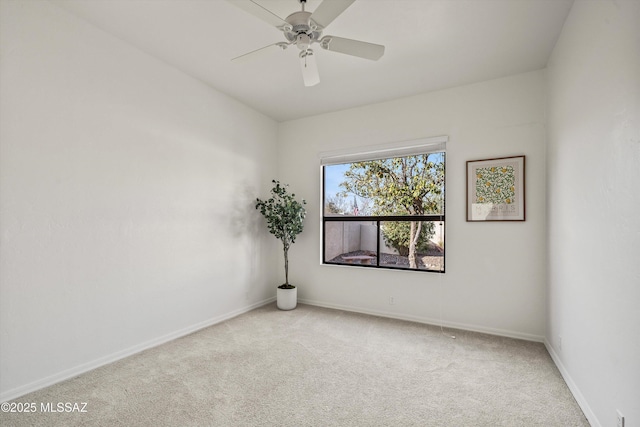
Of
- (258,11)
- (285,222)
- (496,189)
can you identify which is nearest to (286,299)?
(285,222)

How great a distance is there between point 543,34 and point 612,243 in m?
1.90

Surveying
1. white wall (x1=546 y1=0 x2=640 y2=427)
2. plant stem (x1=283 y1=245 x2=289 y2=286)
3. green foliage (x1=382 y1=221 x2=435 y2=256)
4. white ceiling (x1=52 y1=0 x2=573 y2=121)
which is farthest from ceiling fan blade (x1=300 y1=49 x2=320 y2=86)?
plant stem (x1=283 y1=245 x2=289 y2=286)

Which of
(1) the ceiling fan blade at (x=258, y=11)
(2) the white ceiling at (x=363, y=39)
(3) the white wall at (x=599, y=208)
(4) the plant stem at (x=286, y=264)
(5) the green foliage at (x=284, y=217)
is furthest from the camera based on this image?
(4) the plant stem at (x=286, y=264)

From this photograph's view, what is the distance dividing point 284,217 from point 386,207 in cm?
137

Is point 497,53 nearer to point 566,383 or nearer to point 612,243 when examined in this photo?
point 612,243

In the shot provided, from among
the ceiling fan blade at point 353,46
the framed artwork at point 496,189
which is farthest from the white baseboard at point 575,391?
the ceiling fan blade at point 353,46

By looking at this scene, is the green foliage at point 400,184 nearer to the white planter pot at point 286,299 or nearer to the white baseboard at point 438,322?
the white baseboard at point 438,322

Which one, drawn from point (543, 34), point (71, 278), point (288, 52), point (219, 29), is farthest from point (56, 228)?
point (543, 34)

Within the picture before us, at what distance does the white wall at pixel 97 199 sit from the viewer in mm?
2100

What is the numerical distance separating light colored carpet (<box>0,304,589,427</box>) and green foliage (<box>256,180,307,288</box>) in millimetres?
1356

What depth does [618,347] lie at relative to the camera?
60.2 inches

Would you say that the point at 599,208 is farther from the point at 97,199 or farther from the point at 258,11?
the point at 97,199

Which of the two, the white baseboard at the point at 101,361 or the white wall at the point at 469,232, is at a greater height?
the white wall at the point at 469,232

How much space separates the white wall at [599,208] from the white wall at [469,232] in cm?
47
